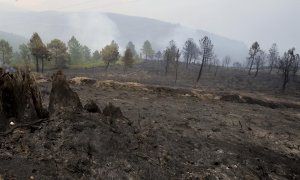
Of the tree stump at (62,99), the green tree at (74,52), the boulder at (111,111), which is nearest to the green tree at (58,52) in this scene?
the green tree at (74,52)

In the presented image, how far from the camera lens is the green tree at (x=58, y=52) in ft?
304

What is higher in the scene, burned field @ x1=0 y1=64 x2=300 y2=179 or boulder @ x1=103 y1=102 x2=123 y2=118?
boulder @ x1=103 y1=102 x2=123 y2=118

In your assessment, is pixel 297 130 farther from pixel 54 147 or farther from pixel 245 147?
pixel 54 147

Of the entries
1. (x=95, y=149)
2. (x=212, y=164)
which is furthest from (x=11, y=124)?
(x=212, y=164)

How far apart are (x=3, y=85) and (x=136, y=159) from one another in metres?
9.80

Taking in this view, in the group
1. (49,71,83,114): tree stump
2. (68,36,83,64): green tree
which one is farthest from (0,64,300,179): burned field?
(68,36,83,64): green tree

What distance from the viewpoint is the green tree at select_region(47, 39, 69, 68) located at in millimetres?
92594

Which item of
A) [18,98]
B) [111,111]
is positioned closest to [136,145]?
[111,111]

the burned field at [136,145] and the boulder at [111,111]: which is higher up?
the boulder at [111,111]

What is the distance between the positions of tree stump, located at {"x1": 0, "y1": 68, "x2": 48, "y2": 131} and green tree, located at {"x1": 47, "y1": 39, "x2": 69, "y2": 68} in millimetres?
74723

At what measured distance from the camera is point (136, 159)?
17719 millimetres

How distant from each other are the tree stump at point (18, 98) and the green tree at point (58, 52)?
245 feet

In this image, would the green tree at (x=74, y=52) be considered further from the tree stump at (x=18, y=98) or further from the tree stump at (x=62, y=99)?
the tree stump at (x=18, y=98)

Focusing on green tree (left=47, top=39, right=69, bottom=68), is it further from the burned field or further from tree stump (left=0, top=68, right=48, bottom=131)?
tree stump (left=0, top=68, right=48, bottom=131)
